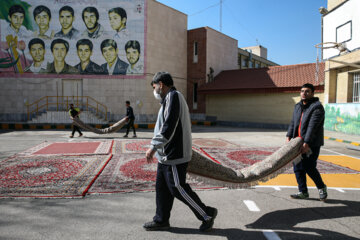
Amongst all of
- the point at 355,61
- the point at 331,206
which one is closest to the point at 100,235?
the point at 331,206

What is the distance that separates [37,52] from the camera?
20.4m

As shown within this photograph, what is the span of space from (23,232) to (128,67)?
62.9 feet

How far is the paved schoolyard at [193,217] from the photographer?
3189 mm

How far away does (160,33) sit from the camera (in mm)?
22625

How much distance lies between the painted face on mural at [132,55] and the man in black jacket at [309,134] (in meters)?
18.4

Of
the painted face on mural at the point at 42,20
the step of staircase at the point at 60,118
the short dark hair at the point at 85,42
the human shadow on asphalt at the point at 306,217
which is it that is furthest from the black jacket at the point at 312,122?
the painted face on mural at the point at 42,20

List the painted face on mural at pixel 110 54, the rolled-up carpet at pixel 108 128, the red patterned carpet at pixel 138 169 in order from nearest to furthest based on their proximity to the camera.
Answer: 1. the red patterned carpet at pixel 138 169
2. the rolled-up carpet at pixel 108 128
3. the painted face on mural at pixel 110 54

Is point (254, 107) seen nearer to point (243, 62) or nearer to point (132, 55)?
point (132, 55)

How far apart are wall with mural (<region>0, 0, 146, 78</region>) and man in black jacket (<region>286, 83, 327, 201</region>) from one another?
18214 mm

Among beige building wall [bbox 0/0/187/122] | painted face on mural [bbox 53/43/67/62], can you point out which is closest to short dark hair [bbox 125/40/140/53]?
beige building wall [bbox 0/0/187/122]

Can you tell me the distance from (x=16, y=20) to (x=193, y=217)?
919 inches

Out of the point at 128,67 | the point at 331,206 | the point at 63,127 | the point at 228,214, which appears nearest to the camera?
the point at 228,214

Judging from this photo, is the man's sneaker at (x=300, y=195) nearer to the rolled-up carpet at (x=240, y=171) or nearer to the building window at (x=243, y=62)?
the rolled-up carpet at (x=240, y=171)

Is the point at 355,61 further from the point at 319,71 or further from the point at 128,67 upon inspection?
the point at 128,67
